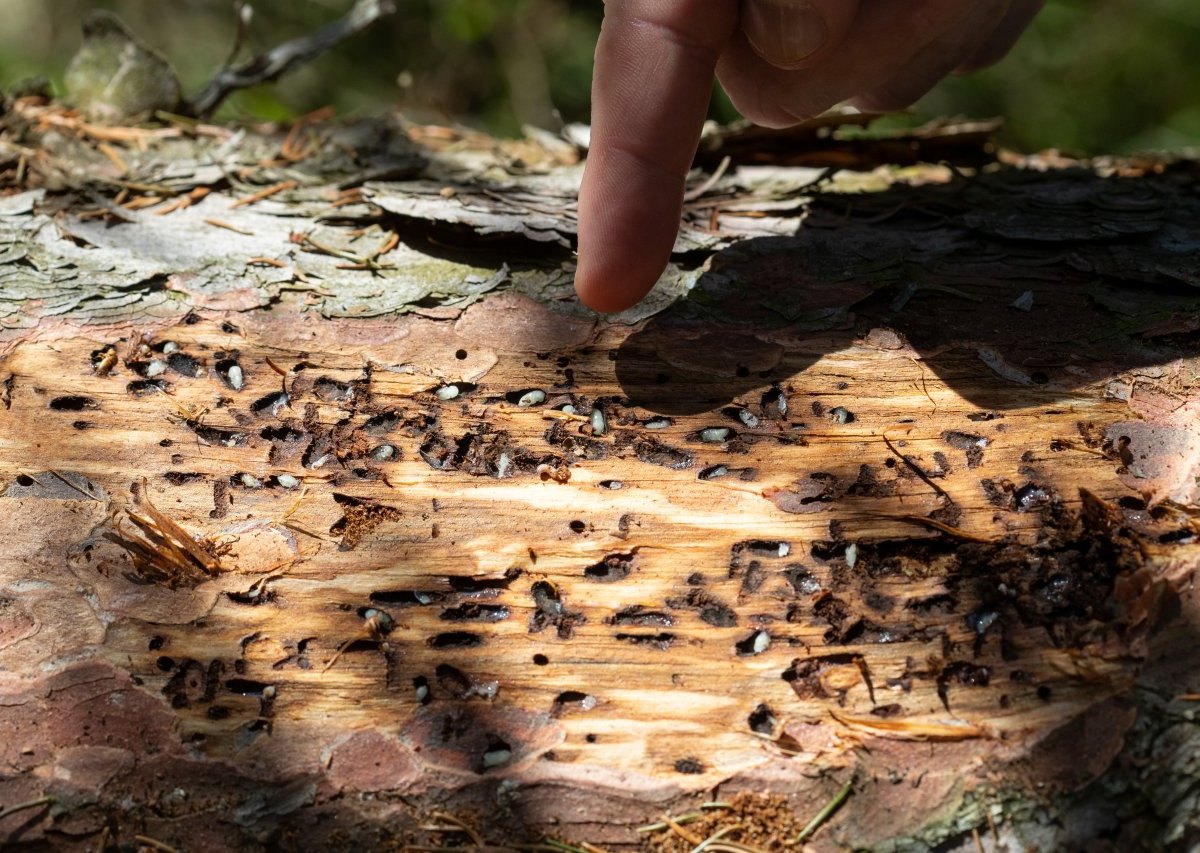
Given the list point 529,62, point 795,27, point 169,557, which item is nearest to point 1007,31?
point 795,27

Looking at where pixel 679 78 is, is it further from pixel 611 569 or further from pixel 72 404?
pixel 72 404

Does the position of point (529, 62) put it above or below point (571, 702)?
above

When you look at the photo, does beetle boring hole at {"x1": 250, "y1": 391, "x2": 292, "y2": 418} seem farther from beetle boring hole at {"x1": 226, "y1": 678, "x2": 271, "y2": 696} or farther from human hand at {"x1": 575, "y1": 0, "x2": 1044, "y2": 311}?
human hand at {"x1": 575, "y1": 0, "x2": 1044, "y2": 311}

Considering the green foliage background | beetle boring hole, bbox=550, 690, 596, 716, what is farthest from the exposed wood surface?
the green foliage background

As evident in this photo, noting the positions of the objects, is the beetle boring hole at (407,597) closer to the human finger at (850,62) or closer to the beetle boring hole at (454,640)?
the beetle boring hole at (454,640)

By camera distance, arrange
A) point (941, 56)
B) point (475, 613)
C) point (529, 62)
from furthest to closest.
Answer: point (529, 62) → point (941, 56) → point (475, 613)

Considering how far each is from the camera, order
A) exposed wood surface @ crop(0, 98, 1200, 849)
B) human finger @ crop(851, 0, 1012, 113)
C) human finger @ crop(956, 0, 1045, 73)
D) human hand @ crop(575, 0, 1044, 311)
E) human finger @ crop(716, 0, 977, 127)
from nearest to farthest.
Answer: exposed wood surface @ crop(0, 98, 1200, 849)
human hand @ crop(575, 0, 1044, 311)
human finger @ crop(716, 0, 977, 127)
human finger @ crop(851, 0, 1012, 113)
human finger @ crop(956, 0, 1045, 73)

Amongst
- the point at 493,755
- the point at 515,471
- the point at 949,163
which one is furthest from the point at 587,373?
the point at 949,163
